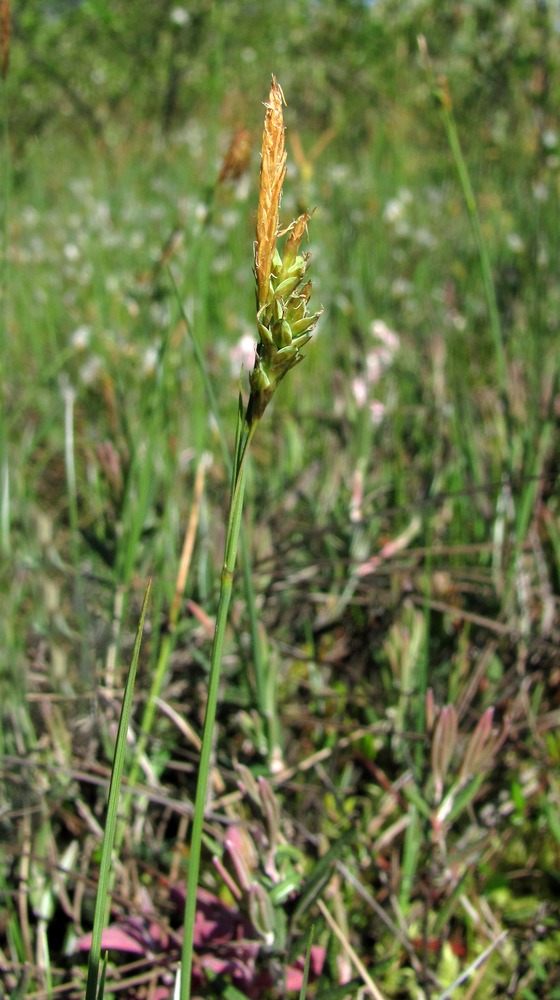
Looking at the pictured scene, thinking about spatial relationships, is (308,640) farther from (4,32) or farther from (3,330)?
(4,32)

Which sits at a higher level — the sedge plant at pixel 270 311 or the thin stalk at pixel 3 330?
the thin stalk at pixel 3 330

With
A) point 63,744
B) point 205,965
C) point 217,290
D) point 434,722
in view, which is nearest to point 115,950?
point 205,965

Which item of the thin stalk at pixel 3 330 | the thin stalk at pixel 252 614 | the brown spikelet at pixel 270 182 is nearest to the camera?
the brown spikelet at pixel 270 182

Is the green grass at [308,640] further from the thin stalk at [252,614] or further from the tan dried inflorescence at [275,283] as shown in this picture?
the tan dried inflorescence at [275,283]

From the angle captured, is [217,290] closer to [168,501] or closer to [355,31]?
[168,501]

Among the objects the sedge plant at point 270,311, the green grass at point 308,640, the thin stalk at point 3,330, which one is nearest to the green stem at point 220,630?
the sedge plant at point 270,311

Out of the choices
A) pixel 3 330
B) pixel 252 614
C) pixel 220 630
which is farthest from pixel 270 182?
pixel 3 330

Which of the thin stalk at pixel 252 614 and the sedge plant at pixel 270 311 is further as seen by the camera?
the thin stalk at pixel 252 614
